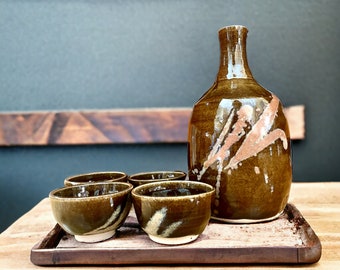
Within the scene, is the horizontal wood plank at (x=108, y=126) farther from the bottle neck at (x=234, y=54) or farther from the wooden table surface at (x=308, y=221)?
the bottle neck at (x=234, y=54)

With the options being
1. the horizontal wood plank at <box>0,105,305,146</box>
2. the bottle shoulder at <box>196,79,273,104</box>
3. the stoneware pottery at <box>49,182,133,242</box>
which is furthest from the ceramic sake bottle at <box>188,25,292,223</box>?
the horizontal wood plank at <box>0,105,305,146</box>

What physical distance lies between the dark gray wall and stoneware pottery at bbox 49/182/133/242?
27.4 inches

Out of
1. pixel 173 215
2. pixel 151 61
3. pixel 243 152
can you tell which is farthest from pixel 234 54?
pixel 151 61

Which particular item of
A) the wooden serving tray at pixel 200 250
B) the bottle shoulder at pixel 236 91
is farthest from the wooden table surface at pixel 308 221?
the bottle shoulder at pixel 236 91

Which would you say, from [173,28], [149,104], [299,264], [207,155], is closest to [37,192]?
[149,104]

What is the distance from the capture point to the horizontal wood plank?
111 centimetres

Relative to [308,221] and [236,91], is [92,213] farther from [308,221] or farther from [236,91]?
[308,221]

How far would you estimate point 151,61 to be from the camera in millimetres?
1161

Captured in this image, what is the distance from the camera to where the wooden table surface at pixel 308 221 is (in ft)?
1.48

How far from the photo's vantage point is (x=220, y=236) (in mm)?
483

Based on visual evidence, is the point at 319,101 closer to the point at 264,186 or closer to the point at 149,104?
the point at 149,104

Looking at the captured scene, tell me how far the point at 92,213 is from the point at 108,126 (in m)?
0.70

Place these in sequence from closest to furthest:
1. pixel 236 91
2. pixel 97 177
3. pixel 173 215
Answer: pixel 173 215
pixel 236 91
pixel 97 177

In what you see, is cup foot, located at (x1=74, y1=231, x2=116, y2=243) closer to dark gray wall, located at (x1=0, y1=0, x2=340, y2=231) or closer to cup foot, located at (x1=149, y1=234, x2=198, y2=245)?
cup foot, located at (x1=149, y1=234, x2=198, y2=245)
